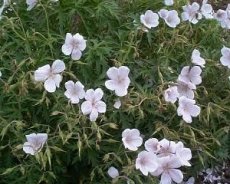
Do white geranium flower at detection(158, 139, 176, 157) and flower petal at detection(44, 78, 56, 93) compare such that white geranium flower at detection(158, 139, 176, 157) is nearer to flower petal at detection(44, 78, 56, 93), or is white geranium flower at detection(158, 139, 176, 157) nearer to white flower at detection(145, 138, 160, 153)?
white flower at detection(145, 138, 160, 153)

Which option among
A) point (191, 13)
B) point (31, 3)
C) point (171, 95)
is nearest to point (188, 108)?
point (171, 95)

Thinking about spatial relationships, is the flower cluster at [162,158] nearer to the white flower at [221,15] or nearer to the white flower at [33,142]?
the white flower at [33,142]

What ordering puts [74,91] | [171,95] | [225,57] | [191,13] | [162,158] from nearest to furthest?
[162,158] < [74,91] < [171,95] < [225,57] < [191,13]

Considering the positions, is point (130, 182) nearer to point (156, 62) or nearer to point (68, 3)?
point (156, 62)

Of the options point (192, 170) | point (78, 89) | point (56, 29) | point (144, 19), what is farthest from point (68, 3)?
point (192, 170)

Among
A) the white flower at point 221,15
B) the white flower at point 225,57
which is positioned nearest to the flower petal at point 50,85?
the white flower at point 225,57

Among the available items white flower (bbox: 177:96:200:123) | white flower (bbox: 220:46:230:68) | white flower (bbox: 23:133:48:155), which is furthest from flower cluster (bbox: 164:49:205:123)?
white flower (bbox: 23:133:48:155)

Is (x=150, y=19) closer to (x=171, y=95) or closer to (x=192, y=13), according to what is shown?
(x=192, y=13)
